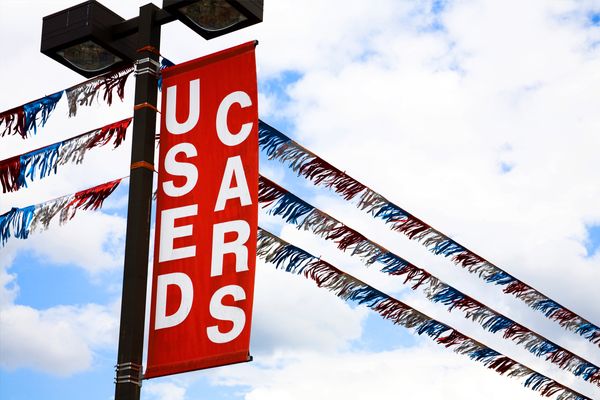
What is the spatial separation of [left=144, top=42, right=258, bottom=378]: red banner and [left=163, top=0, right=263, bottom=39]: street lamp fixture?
Result: 0.38m

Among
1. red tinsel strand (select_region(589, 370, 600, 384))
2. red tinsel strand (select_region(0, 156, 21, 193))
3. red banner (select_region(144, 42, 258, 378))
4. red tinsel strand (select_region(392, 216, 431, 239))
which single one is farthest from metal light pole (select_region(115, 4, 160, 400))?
red tinsel strand (select_region(589, 370, 600, 384))

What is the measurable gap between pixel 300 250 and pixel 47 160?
2870mm

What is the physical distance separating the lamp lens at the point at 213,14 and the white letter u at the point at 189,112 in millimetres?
579

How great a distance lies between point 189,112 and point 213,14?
907 mm

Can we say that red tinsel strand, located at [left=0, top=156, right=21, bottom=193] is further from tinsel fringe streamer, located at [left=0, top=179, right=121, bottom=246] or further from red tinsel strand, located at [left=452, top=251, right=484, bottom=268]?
red tinsel strand, located at [left=452, top=251, right=484, bottom=268]

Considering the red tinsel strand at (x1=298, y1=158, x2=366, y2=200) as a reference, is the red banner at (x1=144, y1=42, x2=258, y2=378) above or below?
below

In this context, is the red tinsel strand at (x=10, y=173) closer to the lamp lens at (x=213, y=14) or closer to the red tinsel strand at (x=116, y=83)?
the red tinsel strand at (x=116, y=83)

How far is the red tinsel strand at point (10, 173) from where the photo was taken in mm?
9922

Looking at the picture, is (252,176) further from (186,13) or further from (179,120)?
(186,13)

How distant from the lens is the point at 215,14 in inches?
339

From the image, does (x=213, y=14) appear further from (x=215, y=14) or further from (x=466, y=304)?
(x=466, y=304)

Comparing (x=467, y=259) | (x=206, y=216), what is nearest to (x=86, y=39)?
(x=206, y=216)

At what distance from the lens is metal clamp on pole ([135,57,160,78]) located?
8.76 meters

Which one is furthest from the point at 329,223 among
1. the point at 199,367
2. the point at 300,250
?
the point at 199,367
